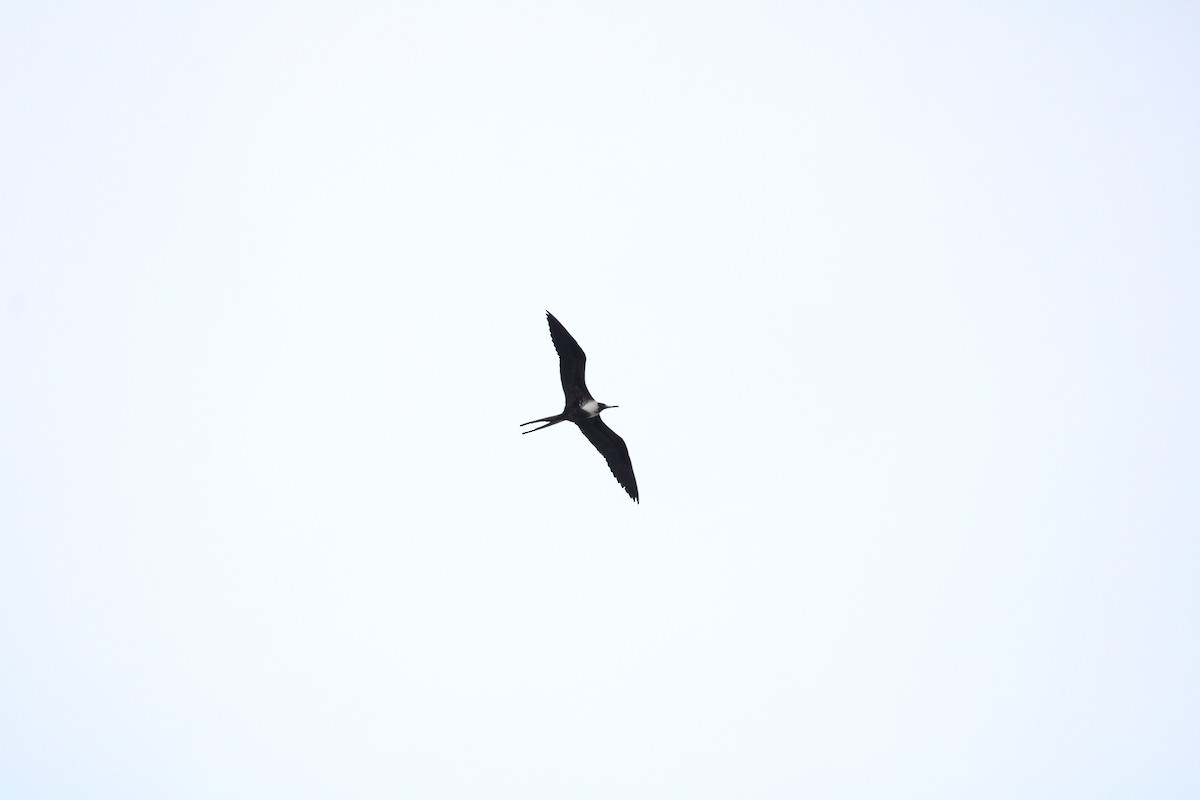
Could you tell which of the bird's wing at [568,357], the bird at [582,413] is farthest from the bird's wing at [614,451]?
the bird's wing at [568,357]

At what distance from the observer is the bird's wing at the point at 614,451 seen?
94.3 feet

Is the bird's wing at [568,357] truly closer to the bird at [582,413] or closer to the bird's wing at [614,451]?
the bird at [582,413]

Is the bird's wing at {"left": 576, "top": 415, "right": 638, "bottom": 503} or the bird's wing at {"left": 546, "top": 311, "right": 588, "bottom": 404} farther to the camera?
the bird's wing at {"left": 576, "top": 415, "right": 638, "bottom": 503}

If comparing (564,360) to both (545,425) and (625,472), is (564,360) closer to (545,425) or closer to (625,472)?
(545,425)

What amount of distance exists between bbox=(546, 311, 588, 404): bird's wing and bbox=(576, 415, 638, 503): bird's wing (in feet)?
5.85

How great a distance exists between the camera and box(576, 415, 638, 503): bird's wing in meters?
28.7

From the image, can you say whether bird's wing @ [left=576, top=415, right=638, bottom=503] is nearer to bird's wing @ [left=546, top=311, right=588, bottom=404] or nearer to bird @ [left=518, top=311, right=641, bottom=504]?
bird @ [left=518, top=311, right=641, bottom=504]

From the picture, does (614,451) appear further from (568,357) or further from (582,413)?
(568,357)

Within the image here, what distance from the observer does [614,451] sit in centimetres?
2908

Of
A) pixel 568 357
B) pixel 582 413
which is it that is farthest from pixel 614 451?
pixel 568 357

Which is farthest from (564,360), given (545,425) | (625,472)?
(625,472)

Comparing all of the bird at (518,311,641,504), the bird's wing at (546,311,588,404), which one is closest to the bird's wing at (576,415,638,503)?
the bird at (518,311,641,504)

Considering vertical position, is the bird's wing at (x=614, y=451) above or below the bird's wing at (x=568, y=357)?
below

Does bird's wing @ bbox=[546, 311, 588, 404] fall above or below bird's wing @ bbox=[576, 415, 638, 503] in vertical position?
above
